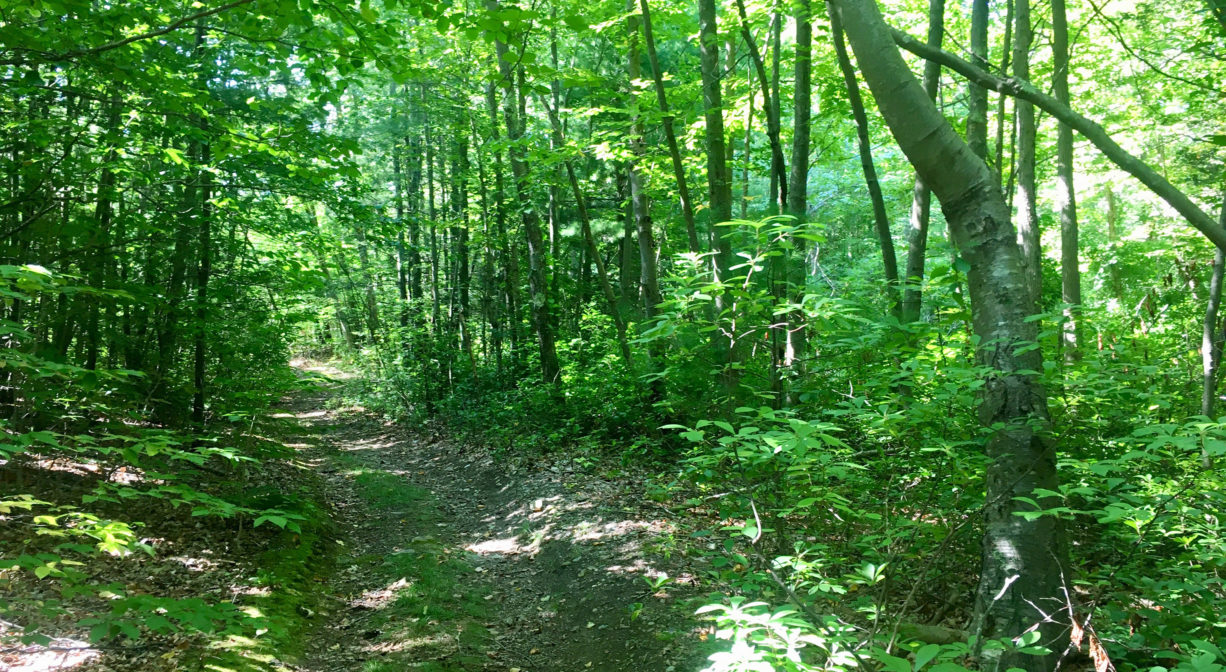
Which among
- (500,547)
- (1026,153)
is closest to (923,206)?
(1026,153)

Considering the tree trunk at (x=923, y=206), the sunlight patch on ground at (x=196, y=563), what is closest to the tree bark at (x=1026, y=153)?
the tree trunk at (x=923, y=206)

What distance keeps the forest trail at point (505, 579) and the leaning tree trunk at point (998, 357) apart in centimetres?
158

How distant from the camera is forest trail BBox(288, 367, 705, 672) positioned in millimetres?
5008

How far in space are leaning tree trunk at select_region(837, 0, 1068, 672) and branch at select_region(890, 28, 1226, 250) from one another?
226mm

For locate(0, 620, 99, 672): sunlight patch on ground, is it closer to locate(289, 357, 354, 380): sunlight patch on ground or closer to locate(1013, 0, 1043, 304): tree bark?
locate(1013, 0, 1043, 304): tree bark

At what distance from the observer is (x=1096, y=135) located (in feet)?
9.59

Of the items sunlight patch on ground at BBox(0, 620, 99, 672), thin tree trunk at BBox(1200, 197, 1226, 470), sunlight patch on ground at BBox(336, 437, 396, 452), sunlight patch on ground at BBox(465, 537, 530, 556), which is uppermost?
thin tree trunk at BBox(1200, 197, 1226, 470)

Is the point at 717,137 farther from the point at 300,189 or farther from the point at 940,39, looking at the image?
the point at 300,189

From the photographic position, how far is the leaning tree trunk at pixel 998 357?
9.37 ft

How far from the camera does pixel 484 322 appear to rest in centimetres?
1880

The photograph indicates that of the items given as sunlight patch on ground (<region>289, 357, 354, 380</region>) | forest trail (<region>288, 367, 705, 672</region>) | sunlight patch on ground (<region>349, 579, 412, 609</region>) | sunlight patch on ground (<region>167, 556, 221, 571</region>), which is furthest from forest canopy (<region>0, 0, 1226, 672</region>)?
sunlight patch on ground (<region>289, 357, 354, 380</region>)

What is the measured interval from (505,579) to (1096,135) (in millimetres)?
6066

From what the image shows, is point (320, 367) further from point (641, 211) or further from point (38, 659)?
point (38, 659)

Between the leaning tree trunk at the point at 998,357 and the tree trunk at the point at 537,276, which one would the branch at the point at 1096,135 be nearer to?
the leaning tree trunk at the point at 998,357
